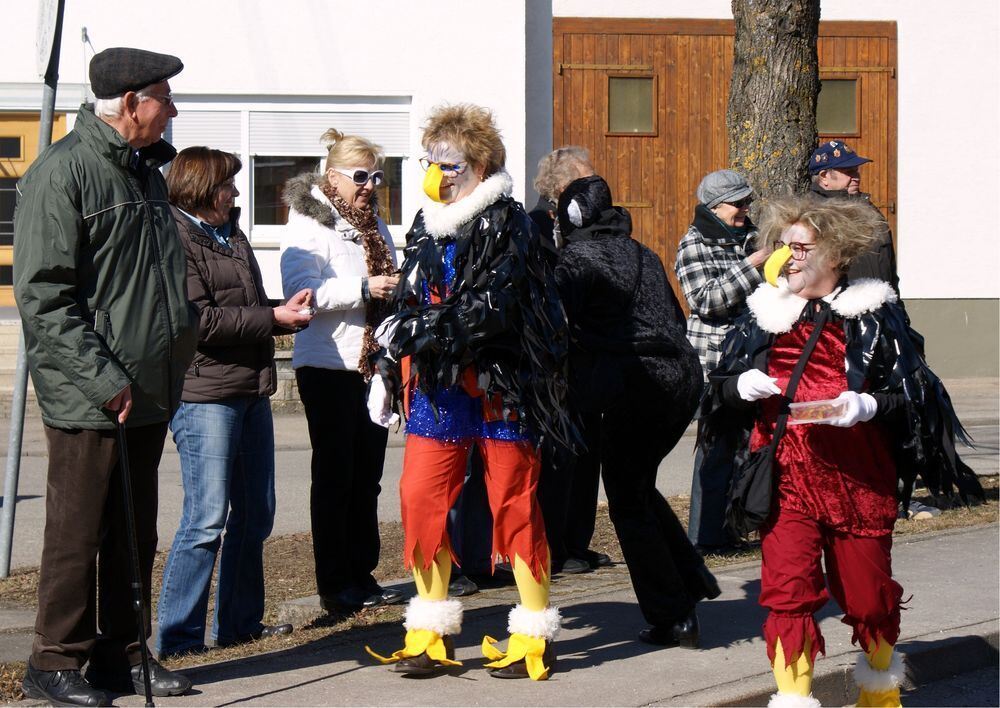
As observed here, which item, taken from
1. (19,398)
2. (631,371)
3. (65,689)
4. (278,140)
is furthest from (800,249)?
(278,140)

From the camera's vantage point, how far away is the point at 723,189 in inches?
265

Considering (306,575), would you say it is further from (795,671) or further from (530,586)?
(795,671)

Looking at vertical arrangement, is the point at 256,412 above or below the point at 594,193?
below

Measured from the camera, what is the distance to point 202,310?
526 centimetres

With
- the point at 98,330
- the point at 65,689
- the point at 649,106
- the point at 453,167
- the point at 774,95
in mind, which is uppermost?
the point at 649,106

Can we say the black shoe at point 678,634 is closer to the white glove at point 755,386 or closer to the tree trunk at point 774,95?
the white glove at point 755,386

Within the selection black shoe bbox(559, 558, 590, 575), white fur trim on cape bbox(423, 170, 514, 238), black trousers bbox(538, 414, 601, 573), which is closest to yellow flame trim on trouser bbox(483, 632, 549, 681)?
white fur trim on cape bbox(423, 170, 514, 238)

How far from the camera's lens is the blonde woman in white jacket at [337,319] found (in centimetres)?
589

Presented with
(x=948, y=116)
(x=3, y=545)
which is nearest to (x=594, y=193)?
(x=3, y=545)

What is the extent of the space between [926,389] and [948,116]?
46.4 feet

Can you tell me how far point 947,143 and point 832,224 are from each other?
14.0 metres

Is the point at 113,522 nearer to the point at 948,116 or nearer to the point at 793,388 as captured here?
the point at 793,388

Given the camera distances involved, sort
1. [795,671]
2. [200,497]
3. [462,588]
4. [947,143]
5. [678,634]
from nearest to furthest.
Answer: [795,671] < [200,497] < [678,634] < [462,588] < [947,143]

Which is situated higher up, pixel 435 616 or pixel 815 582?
pixel 815 582
